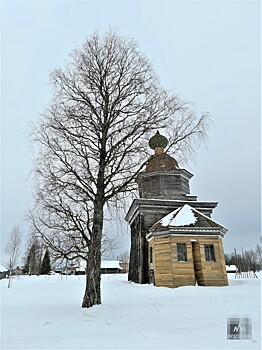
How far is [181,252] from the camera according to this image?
18.6m

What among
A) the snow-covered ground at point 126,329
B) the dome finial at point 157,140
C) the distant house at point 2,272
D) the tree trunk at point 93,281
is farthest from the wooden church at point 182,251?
the distant house at point 2,272

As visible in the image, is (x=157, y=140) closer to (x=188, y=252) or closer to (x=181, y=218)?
(x=181, y=218)

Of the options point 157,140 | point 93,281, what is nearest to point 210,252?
point 157,140

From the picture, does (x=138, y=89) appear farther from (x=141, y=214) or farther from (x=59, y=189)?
(x=141, y=214)

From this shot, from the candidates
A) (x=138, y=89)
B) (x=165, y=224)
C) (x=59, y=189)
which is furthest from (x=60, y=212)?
(x=165, y=224)

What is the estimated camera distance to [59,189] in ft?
33.1

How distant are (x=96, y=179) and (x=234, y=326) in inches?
249
